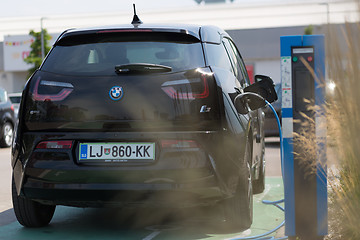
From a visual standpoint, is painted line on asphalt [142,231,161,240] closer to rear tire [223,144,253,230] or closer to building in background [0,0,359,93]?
rear tire [223,144,253,230]

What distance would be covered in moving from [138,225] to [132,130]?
1.20 m

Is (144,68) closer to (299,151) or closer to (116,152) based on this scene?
(116,152)

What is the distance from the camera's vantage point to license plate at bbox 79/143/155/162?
4.52 metres

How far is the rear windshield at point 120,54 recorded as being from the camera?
477 cm

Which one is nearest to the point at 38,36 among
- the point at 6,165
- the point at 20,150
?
the point at 6,165

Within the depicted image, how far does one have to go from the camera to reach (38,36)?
52594 millimetres

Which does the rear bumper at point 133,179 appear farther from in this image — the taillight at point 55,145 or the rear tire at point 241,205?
the rear tire at point 241,205

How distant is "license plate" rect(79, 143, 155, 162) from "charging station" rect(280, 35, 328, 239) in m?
0.96

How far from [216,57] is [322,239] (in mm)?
1613

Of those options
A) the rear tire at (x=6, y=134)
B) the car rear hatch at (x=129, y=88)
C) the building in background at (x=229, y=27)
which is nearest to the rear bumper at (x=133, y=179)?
the car rear hatch at (x=129, y=88)

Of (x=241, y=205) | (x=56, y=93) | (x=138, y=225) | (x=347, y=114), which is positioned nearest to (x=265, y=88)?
(x=241, y=205)

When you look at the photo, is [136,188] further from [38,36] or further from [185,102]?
[38,36]

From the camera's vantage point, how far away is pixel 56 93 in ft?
15.5

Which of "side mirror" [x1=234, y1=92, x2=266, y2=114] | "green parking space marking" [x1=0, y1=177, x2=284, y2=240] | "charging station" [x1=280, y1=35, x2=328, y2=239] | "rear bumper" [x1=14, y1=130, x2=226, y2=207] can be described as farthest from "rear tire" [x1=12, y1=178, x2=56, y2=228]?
"charging station" [x1=280, y1=35, x2=328, y2=239]
